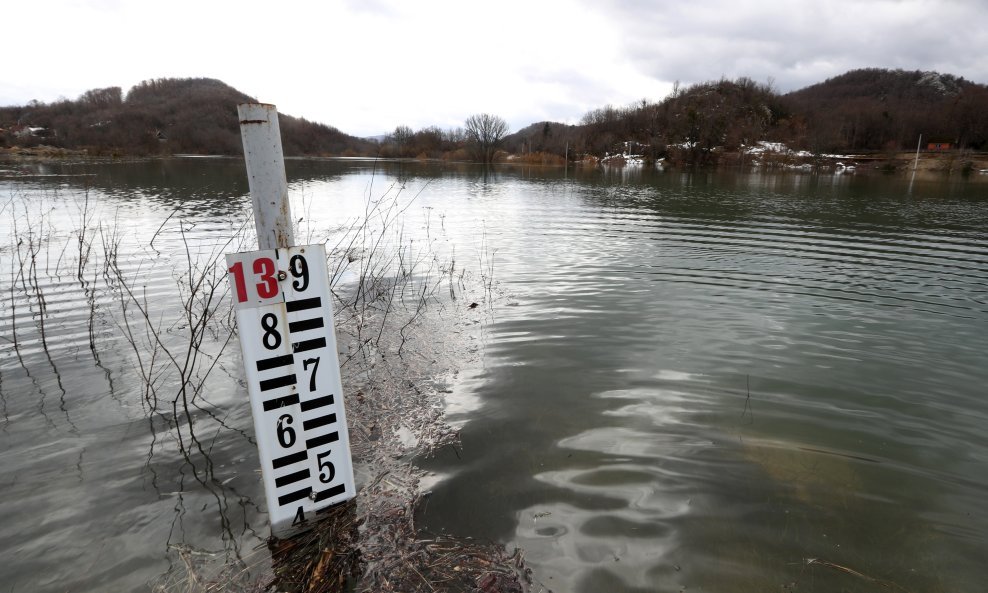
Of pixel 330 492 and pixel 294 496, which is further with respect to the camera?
pixel 330 492

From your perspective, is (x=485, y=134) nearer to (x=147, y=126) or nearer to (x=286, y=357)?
(x=147, y=126)

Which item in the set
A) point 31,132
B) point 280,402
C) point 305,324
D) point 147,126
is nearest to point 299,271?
point 305,324

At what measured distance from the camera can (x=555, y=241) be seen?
1712 cm

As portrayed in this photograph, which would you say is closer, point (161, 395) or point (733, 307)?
point (161, 395)

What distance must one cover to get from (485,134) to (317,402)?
132139mm

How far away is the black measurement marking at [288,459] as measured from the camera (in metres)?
3.10

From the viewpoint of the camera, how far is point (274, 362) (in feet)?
9.68

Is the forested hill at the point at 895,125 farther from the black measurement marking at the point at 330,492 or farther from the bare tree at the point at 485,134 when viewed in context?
the black measurement marking at the point at 330,492

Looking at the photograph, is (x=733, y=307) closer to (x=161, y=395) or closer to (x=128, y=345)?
(x=161, y=395)

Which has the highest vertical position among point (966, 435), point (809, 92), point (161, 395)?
point (809, 92)

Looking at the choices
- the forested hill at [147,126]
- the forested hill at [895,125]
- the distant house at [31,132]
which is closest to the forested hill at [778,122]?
the forested hill at [895,125]

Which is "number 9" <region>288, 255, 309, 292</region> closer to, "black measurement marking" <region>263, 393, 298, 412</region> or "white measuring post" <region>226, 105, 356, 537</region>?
"white measuring post" <region>226, 105, 356, 537</region>

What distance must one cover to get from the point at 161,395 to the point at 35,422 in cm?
115

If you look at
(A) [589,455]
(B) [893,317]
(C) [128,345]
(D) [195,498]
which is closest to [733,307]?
(B) [893,317]
